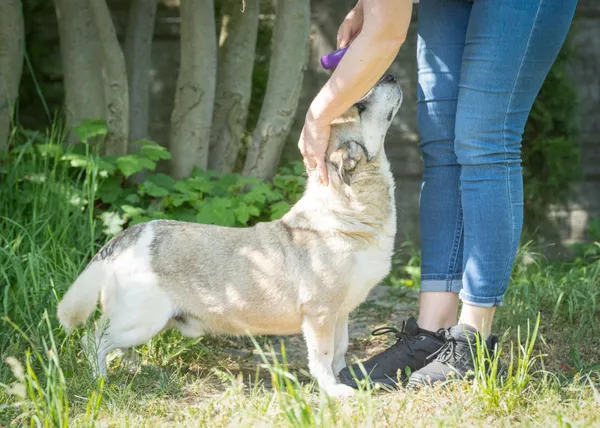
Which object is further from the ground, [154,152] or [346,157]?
[346,157]

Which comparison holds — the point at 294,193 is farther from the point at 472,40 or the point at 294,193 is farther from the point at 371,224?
the point at 472,40

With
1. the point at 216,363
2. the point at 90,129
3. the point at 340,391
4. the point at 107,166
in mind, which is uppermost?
the point at 90,129

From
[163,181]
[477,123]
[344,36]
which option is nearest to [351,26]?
[344,36]

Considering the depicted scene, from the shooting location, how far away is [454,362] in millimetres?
2889

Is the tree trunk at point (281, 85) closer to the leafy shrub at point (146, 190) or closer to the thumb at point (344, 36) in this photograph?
the leafy shrub at point (146, 190)

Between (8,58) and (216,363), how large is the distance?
2.26 m

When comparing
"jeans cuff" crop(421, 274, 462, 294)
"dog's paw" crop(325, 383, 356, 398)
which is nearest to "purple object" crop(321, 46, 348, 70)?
"jeans cuff" crop(421, 274, 462, 294)

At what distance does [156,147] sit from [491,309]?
2.34 m

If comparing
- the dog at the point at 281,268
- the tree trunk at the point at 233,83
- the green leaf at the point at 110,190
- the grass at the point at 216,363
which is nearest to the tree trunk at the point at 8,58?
the grass at the point at 216,363

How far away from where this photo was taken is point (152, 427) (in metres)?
2.54

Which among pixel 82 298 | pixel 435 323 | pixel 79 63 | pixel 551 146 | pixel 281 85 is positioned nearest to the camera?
pixel 435 323

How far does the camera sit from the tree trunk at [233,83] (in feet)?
16.3

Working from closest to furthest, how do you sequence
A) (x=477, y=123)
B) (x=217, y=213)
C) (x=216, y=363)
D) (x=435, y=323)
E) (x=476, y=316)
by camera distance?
(x=477, y=123) → (x=476, y=316) → (x=435, y=323) → (x=216, y=363) → (x=217, y=213)

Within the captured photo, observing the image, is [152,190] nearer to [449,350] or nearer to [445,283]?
[445,283]
